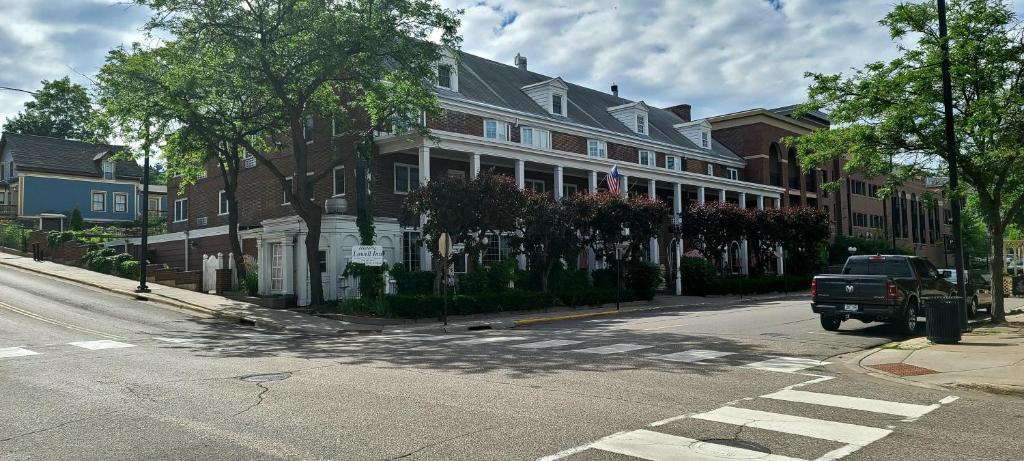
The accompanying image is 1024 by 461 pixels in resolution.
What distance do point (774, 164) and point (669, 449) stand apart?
5400 cm

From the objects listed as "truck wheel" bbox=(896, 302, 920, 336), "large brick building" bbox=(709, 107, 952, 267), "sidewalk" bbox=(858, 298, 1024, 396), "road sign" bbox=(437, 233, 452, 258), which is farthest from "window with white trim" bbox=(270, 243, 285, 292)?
"large brick building" bbox=(709, 107, 952, 267)

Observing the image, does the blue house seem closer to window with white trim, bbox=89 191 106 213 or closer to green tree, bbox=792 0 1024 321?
window with white trim, bbox=89 191 106 213

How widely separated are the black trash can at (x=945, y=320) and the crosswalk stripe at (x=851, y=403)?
7.01 m

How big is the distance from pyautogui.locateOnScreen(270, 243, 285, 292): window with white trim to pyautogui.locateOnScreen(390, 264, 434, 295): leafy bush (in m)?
4.68

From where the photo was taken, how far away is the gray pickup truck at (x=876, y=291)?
16.3 metres

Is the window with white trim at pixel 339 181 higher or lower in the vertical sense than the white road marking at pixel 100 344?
higher

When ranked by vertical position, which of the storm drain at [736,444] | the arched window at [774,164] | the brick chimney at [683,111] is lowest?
the storm drain at [736,444]

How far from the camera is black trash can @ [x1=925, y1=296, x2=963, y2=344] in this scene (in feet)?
47.0

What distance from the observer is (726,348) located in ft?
47.1

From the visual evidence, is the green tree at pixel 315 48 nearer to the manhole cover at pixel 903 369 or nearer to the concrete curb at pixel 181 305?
the concrete curb at pixel 181 305

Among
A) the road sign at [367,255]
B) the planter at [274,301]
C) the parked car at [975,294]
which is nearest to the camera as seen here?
the parked car at [975,294]

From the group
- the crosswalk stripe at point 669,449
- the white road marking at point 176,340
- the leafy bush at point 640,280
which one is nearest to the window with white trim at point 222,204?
the leafy bush at point 640,280

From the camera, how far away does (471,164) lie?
30.0 meters

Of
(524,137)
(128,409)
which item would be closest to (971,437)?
(128,409)
